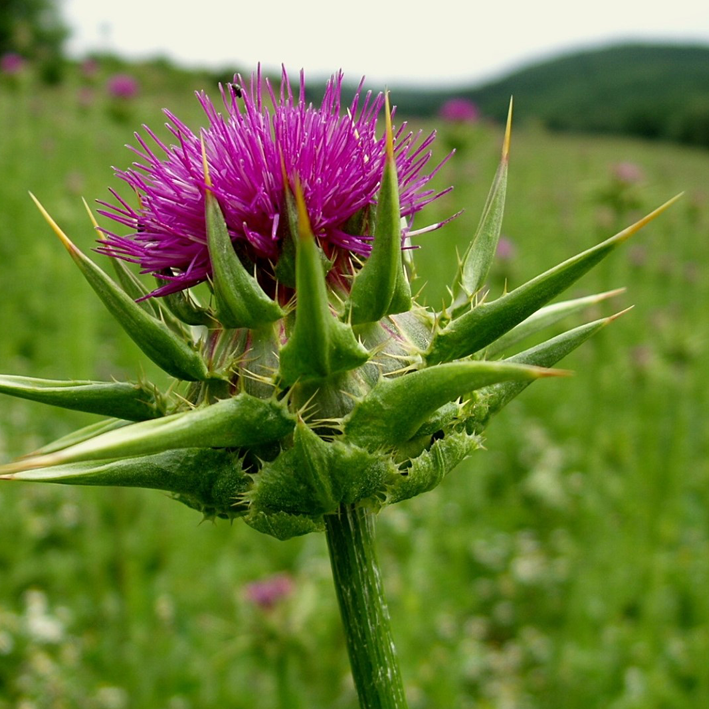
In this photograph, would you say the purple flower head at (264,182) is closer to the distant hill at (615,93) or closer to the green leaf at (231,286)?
the green leaf at (231,286)

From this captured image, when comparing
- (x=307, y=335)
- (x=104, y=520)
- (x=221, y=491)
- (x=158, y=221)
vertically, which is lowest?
(x=104, y=520)

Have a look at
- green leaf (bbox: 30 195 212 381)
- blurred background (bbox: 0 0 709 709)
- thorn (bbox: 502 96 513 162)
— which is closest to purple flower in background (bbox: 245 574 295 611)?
blurred background (bbox: 0 0 709 709)

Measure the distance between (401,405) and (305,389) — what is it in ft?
0.68

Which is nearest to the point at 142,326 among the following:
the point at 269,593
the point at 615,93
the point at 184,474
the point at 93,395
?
the point at 93,395

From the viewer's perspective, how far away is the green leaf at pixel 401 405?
1.14m

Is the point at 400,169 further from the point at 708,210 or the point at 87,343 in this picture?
the point at 708,210

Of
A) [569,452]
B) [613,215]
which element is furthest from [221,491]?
[569,452]

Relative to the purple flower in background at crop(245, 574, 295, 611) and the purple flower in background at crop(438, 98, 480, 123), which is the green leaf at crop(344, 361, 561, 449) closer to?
the purple flower in background at crop(245, 574, 295, 611)

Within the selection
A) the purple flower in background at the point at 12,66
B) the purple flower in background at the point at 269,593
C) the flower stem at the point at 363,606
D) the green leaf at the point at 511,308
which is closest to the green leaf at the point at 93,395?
the flower stem at the point at 363,606

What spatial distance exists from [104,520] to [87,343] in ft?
3.87

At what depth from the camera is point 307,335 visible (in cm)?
122

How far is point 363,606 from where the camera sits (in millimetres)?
1340

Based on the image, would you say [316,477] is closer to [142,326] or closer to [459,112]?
[142,326]

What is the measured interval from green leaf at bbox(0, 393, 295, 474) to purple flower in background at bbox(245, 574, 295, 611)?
1.63 meters
